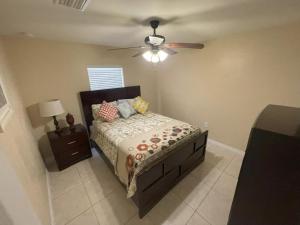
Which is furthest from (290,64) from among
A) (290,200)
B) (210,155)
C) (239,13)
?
(290,200)

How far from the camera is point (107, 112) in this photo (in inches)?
106

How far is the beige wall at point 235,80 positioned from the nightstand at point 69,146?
2.38 metres

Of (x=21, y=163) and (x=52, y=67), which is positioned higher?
(x=52, y=67)

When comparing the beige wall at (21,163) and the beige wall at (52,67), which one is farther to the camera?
the beige wall at (52,67)

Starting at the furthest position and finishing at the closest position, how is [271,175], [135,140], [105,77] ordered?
[105,77] → [135,140] → [271,175]

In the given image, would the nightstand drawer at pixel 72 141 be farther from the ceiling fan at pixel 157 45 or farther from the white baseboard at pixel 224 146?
the white baseboard at pixel 224 146

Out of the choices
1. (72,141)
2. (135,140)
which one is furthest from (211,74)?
(72,141)

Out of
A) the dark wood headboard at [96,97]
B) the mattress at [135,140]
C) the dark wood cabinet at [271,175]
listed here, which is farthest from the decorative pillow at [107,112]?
the dark wood cabinet at [271,175]

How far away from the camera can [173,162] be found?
1841 mm

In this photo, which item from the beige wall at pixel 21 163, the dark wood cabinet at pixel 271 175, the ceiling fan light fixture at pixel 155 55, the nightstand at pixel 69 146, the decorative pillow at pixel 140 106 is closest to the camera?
the dark wood cabinet at pixel 271 175

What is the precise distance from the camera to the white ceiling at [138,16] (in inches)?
48.6

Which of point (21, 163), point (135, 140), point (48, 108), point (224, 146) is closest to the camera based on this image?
point (21, 163)

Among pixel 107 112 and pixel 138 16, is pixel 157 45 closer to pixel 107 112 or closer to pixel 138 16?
pixel 138 16

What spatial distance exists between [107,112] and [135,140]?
1080mm
